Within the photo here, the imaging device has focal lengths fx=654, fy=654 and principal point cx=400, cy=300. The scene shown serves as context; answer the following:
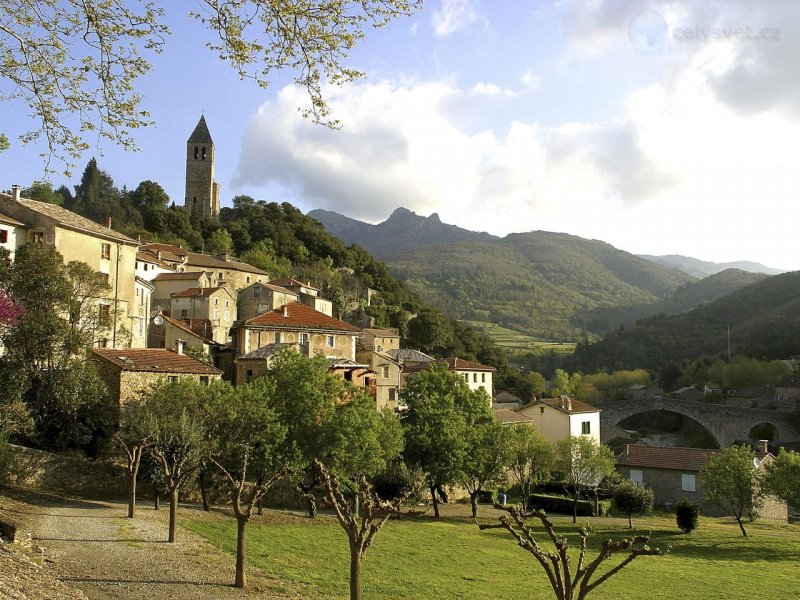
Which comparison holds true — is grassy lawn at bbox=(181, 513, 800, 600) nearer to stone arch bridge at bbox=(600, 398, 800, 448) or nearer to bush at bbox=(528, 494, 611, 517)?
bush at bbox=(528, 494, 611, 517)

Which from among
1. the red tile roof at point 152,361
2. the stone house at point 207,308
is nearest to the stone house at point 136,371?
the red tile roof at point 152,361

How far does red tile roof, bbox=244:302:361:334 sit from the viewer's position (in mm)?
45000

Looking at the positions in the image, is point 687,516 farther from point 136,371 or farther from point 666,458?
point 136,371

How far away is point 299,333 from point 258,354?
498 centimetres

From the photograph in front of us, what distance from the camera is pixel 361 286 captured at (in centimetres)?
9525

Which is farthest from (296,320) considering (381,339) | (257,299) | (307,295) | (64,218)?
(381,339)

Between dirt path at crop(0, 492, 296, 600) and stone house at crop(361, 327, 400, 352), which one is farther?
stone house at crop(361, 327, 400, 352)

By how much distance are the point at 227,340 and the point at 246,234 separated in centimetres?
4899

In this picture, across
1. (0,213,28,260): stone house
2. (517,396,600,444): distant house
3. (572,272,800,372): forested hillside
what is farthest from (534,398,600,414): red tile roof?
(572,272,800,372): forested hillside

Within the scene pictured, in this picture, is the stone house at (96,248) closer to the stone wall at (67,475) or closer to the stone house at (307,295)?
the stone wall at (67,475)

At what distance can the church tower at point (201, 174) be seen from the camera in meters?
113

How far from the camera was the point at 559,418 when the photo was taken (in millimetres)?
58250

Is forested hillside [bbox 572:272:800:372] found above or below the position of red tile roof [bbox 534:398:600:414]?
above

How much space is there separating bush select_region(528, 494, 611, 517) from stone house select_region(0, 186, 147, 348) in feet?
92.3
